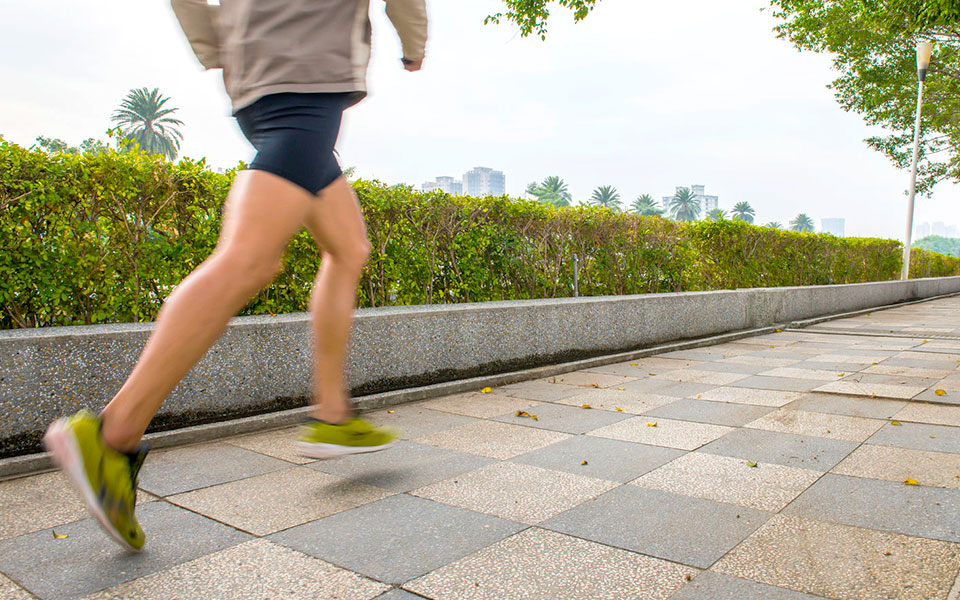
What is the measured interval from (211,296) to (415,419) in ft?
6.89

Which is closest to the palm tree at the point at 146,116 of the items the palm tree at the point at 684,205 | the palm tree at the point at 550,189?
the palm tree at the point at 550,189

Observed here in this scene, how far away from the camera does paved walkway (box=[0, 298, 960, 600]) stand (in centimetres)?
171

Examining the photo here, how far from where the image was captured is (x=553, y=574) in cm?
176

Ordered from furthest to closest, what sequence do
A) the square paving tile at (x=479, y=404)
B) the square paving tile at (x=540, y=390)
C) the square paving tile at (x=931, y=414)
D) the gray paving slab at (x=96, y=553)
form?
the square paving tile at (x=540, y=390) → the square paving tile at (x=479, y=404) → the square paving tile at (x=931, y=414) → the gray paving slab at (x=96, y=553)

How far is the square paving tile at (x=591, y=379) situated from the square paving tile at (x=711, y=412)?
723 millimetres

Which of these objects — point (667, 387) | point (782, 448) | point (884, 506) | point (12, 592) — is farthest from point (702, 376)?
point (12, 592)

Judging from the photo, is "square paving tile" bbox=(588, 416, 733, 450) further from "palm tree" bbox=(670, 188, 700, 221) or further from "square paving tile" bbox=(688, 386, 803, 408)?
"palm tree" bbox=(670, 188, 700, 221)

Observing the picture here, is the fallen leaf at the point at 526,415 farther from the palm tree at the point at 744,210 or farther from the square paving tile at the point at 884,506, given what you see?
the palm tree at the point at 744,210

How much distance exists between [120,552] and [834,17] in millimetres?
23753

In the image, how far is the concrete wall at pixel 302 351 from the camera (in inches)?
109

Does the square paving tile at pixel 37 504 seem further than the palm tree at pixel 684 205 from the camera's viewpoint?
No

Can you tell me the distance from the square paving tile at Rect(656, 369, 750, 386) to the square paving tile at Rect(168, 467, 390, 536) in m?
3.28

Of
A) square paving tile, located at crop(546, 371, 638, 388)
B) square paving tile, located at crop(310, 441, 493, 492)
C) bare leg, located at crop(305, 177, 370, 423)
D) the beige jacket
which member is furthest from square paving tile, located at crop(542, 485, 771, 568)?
square paving tile, located at crop(546, 371, 638, 388)

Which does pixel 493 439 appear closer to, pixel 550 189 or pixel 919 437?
pixel 919 437
